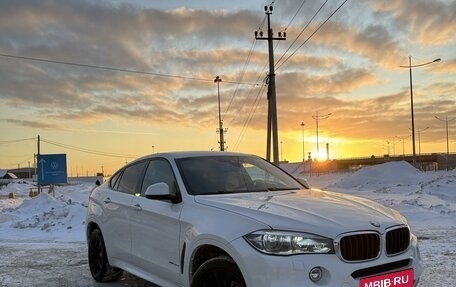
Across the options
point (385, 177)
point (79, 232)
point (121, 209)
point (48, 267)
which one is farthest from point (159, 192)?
point (385, 177)

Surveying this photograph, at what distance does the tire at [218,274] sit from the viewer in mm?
4359

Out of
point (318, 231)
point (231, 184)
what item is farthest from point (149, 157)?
point (318, 231)

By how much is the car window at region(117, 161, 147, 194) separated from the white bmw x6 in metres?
0.02

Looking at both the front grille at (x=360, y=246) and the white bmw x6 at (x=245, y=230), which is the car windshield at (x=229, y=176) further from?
the front grille at (x=360, y=246)

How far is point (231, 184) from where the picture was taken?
5.75 metres

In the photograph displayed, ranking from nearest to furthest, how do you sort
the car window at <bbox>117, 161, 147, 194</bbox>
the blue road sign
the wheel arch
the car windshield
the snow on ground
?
the wheel arch, the car windshield, the car window at <bbox>117, 161, 147, 194</bbox>, the snow on ground, the blue road sign

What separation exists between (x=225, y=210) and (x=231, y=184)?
3.41ft

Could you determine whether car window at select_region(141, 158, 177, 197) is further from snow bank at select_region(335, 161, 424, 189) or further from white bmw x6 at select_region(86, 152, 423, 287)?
snow bank at select_region(335, 161, 424, 189)

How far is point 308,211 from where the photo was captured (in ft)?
14.8

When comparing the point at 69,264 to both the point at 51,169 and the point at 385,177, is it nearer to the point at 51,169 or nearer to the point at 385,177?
the point at 51,169

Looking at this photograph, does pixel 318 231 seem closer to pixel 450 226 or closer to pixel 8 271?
pixel 8 271

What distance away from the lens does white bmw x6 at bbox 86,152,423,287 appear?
4.09 m

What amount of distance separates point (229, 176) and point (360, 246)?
79.4 inches

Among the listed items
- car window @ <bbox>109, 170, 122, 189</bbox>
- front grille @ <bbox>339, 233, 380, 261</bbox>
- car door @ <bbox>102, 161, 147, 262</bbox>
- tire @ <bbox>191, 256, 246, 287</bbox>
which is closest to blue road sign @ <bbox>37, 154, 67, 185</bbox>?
car window @ <bbox>109, 170, 122, 189</bbox>
